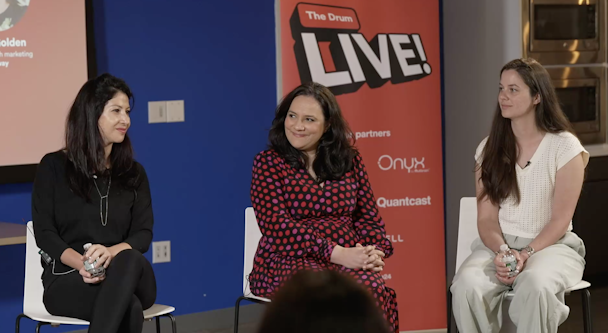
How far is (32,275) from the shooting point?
3.05 metres

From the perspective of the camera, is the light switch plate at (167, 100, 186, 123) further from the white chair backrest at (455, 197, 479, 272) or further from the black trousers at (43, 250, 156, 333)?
the white chair backrest at (455, 197, 479, 272)

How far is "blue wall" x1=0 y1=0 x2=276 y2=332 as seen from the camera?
4164mm

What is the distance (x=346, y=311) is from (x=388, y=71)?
3.59 m

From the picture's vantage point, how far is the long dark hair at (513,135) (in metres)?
3.20

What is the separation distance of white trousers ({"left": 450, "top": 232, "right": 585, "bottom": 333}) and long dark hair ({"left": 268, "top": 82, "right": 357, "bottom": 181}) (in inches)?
25.5

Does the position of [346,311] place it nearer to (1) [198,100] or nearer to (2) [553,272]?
(2) [553,272]

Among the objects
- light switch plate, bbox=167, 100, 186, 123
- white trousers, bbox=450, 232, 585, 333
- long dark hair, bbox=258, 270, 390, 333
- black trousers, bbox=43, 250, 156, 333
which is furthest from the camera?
light switch plate, bbox=167, 100, 186, 123

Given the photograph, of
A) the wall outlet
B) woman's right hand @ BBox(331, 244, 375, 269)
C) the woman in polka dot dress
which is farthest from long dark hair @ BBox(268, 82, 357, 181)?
the wall outlet

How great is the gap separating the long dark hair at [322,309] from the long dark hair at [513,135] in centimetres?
246

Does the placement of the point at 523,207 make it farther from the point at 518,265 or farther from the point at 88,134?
the point at 88,134

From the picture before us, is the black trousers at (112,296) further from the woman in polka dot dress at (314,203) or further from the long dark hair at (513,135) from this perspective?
the long dark hair at (513,135)

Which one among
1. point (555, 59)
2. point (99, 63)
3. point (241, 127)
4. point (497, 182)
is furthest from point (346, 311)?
point (555, 59)

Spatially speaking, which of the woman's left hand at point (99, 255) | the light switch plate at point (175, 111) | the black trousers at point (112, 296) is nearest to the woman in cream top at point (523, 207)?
the black trousers at point (112, 296)

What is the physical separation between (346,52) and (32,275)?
79.9 inches
